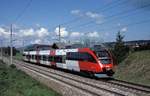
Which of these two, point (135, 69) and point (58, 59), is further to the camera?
point (58, 59)

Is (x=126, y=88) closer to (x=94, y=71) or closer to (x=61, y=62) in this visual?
(x=94, y=71)

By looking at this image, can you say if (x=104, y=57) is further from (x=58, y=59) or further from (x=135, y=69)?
(x=58, y=59)

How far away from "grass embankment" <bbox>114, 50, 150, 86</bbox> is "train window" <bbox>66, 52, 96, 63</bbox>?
4197mm

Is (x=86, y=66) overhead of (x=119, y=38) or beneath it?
beneath

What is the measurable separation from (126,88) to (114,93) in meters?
2.93

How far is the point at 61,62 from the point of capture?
41531 mm

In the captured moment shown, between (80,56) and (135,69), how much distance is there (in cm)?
615

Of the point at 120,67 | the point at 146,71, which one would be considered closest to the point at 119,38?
the point at 120,67

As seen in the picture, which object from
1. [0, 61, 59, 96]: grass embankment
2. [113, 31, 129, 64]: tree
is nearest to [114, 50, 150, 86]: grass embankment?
[113, 31, 129, 64]: tree

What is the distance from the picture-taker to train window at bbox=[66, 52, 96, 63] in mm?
30219

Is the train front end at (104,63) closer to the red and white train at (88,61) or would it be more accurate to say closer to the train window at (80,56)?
the red and white train at (88,61)

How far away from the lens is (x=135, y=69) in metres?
33.4

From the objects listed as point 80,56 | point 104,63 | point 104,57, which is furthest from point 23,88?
point 80,56

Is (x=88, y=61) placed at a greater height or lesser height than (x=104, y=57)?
lesser
